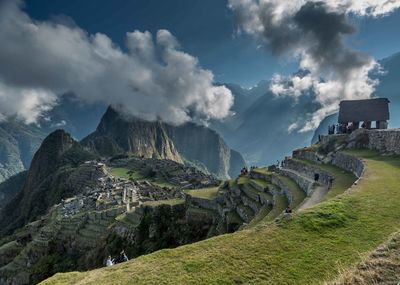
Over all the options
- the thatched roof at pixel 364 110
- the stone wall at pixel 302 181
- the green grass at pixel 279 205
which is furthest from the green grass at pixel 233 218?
the thatched roof at pixel 364 110

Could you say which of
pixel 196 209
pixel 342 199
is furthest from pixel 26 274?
pixel 342 199

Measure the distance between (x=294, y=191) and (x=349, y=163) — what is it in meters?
6.49

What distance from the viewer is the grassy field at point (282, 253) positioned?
10.7 m

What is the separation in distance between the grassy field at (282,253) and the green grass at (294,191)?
10951 millimetres

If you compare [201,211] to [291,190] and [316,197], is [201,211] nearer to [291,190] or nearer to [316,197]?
[291,190]

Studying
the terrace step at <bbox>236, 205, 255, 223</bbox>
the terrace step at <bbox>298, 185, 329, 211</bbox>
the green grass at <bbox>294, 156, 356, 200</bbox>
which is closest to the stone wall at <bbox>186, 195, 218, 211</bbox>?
the terrace step at <bbox>236, 205, 255, 223</bbox>

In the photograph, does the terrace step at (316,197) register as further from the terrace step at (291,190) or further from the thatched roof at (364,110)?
the thatched roof at (364,110)

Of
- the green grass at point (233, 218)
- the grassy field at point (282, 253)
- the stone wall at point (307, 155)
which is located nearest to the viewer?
the grassy field at point (282, 253)

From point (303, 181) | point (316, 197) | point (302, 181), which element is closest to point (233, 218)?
point (302, 181)

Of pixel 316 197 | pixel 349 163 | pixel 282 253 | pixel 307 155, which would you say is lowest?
pixel 282 253

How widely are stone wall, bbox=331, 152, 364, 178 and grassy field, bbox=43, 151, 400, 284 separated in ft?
41.8

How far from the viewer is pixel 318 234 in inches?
515

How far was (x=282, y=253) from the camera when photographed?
11.8 metres

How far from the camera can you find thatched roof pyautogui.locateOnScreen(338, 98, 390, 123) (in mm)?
46219
